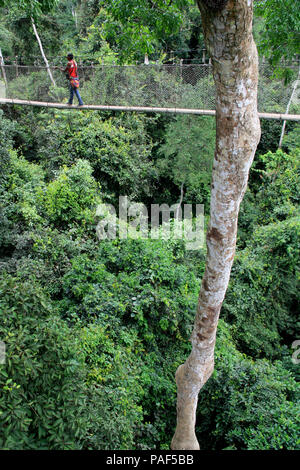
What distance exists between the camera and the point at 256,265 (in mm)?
7496

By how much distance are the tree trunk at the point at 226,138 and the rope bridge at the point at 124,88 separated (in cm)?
601

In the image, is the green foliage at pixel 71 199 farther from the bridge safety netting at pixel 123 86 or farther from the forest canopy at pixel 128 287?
the bridge safety netting at pixel 123 86

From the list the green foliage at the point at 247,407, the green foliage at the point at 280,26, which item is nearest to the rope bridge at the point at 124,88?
the green foliage at the point at 280,26

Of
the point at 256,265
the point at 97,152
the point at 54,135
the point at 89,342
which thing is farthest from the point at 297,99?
the point at 89,342

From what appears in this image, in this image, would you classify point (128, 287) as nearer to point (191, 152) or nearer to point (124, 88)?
point (191, 152)

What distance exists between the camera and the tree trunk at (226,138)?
2.21 m

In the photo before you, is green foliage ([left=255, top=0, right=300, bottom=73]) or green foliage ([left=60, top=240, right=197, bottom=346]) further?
green foliage ([left=60, top=240, right=197, bottom=346])

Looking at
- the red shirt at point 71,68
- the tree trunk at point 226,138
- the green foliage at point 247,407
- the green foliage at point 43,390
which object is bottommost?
the green foliage at point 247,407

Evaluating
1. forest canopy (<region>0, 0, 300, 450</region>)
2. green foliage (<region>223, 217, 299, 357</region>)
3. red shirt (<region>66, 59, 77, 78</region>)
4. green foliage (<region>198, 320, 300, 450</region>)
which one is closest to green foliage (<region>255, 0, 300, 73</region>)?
forest canopy (<region>0, 0, 300, 450</region>)

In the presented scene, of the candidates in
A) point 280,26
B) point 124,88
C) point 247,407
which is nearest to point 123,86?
point 124,88

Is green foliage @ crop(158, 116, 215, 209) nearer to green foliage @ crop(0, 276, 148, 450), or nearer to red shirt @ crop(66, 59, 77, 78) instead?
red shirt @ crop(66, 59, 77, 78)

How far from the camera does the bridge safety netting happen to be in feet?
28.9

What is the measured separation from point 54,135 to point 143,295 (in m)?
5.84

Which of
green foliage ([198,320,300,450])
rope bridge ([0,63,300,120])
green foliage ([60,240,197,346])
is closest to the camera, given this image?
green foliage ([198,320,300,450])
